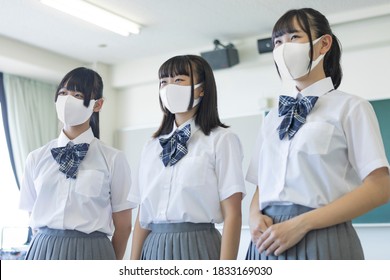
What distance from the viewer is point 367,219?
4.16 meters

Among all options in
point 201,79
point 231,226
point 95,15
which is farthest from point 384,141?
point 231,226

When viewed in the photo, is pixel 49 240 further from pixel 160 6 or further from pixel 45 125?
pixel 45 125

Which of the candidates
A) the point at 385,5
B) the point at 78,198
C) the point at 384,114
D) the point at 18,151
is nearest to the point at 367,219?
the point at 384,114

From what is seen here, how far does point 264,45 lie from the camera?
4680mm

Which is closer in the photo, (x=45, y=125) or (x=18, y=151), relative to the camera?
(x=18, y=151)

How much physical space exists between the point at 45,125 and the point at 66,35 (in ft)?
4.51

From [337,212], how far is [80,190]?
1.09 meters

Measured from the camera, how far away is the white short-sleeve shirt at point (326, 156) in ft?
4.44

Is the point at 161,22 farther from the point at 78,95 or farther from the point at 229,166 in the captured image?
the point at 229,166

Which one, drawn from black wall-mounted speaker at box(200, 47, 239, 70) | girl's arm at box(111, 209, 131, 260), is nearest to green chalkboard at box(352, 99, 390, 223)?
black wall-mounted speaker at box(200, 47, 239, 70)

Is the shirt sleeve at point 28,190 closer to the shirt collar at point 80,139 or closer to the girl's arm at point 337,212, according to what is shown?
the shirt collar at point 80,139

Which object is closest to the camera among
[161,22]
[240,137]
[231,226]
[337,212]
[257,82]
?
[337,212]

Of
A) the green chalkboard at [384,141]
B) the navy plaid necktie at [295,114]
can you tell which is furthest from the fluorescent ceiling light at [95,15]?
the navy plaid necktie at [295,114]

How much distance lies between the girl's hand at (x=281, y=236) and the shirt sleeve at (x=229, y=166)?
30 centimetres
